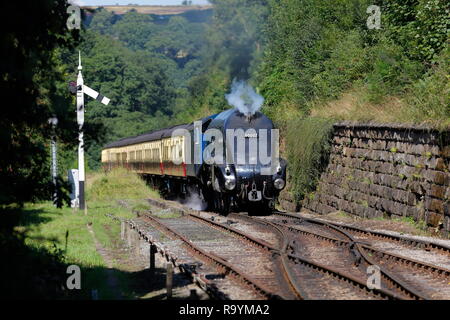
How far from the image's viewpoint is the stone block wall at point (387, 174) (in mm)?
19286

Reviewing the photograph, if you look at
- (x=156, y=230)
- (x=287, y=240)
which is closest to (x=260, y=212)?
(x=156, y=230)

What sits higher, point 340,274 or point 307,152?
point 307,152

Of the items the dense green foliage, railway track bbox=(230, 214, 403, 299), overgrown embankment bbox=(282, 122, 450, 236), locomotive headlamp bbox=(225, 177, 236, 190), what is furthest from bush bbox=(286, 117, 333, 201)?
the dense green foliage

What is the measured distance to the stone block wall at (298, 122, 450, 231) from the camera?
63.3 feet

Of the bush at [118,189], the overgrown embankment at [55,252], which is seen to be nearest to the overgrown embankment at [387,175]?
the overgrown embankment at [55,252]

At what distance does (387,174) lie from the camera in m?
22.8

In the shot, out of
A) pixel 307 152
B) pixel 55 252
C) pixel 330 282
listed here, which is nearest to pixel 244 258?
pixel 330 282

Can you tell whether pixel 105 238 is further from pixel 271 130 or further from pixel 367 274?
pixel 367 274

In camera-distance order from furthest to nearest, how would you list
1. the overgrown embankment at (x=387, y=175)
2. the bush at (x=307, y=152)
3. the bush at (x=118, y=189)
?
1. the bush at (x=118, y=189)
2. the bush at (x=307, y=152)
3. the overgrown embankment at (x=387, y=175)

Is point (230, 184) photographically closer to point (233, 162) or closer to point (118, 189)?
point (233, 162)

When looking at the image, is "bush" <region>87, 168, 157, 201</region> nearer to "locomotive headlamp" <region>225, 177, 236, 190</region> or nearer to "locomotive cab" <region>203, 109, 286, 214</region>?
"locomotive cab" <region>203, 109, 286, 214</region>

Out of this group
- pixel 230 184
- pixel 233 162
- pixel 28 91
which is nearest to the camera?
pixel 28 91

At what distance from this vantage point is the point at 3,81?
925 centimetres

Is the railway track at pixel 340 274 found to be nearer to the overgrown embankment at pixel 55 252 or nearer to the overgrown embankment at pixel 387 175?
the overgrown embankment at pixel 55 252
